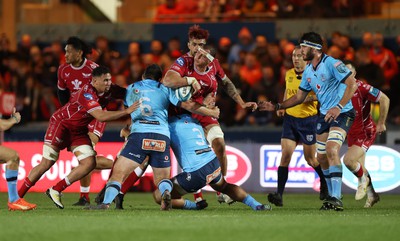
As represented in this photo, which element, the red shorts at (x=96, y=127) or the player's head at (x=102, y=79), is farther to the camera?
the red shorts at (x=96, y=127)

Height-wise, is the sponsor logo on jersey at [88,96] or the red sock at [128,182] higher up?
the sponsor logo on jersey at [88,96]

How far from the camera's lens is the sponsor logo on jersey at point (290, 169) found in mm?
17609

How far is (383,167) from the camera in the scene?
57.0 feet

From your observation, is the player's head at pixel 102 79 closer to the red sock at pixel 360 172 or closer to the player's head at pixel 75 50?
the player's head at pixel 75 50

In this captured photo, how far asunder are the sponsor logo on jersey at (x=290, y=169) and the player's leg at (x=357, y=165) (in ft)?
10.5

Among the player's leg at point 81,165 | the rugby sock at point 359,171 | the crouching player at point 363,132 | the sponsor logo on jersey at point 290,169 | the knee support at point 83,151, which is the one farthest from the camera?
the sponsor logo on jersey at point 290,169

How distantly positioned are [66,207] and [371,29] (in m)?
9.98

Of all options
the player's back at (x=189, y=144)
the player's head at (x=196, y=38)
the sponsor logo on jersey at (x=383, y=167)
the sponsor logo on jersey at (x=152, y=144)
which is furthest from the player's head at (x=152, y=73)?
the sponsor logo on jersey at (x=383, y=167)

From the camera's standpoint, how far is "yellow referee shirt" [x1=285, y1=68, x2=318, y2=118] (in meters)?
14.4

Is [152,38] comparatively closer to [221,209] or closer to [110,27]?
[110,27]

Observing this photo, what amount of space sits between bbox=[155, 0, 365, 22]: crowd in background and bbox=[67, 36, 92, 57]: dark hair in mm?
8230

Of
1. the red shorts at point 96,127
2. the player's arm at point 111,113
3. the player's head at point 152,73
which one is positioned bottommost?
the red shorts at point 96,127

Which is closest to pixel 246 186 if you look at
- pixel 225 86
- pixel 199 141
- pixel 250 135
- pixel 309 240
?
pixel 250 135

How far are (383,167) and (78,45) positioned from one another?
6.23m
